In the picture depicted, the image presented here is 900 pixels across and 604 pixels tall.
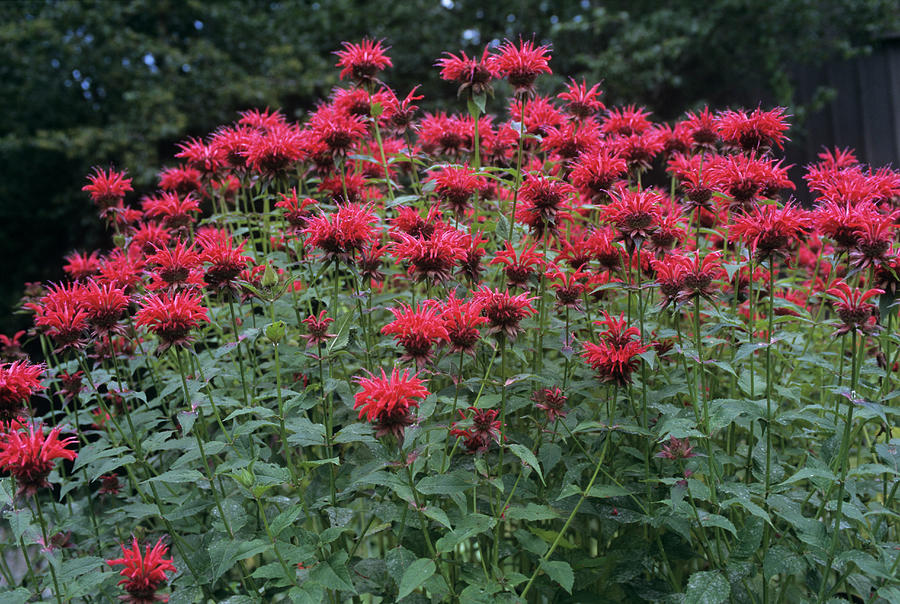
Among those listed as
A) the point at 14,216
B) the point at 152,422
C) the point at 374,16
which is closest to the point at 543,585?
the point at 152,422

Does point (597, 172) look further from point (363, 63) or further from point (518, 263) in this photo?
point (363, 63)

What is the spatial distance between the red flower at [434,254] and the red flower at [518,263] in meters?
0.14

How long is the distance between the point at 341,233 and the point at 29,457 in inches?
32.3

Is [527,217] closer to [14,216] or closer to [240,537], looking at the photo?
[240,537]

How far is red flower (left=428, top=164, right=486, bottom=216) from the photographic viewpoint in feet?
6.17

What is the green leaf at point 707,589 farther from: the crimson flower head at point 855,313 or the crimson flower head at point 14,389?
the crimson flower head at point 14,389

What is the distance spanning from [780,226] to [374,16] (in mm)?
8113

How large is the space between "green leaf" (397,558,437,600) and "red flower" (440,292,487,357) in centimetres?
44

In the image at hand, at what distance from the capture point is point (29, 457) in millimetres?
1454

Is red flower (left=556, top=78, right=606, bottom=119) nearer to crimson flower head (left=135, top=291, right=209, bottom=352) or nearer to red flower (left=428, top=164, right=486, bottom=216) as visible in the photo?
red flower (left=428, top=164, right=486, bottom=216)

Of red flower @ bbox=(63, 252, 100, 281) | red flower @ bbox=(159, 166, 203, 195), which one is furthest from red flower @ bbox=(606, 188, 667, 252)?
red flower @ bbox=(63, 252, 100, 281)

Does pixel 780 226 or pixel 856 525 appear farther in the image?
pixel 856 525

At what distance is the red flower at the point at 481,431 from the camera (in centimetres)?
158

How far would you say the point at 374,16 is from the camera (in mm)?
8672
